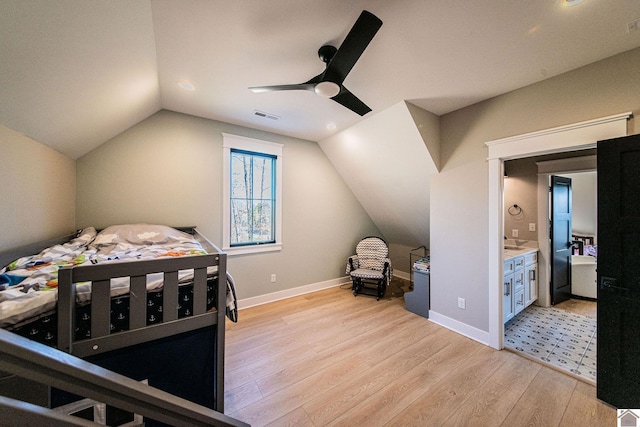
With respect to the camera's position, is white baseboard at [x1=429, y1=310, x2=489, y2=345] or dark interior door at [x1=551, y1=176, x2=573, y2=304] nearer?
white baseboard at [x1=429, y1=310, x2=489, y2=345]

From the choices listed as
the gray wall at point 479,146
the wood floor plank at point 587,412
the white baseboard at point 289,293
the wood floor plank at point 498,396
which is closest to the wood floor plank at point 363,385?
the wood floor plank at point 498,396

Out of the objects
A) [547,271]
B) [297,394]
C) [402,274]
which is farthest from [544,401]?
[402,274]

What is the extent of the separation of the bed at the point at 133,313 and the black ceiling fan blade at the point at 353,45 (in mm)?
1432

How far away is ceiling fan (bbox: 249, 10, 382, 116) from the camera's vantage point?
4.27 ft

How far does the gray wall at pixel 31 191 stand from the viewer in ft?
4.93

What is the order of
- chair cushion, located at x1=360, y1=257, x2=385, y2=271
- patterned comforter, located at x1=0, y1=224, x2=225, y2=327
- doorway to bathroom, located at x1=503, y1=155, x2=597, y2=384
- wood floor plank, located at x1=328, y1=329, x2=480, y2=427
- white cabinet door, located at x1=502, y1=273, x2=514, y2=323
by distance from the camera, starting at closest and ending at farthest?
patterned comforter, located at x1=0, y1=224, x2=225, y2=327 < wood floor plank, located at x1=328, y1=329, x2=480, y2=427 < doorway to bathroom, located at x1=503, y1=155, x2=597, y2=384 < white cabinet door, located at x1=502, y1=273, x2=514, y2=323 < chair cushion, located at x1=360, y1=257, x2=385, y2=271

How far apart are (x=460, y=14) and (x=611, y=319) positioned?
2377mm

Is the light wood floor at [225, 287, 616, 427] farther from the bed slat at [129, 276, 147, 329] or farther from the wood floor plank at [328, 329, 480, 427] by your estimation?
the bed slat at [129, 276, 147, 329]

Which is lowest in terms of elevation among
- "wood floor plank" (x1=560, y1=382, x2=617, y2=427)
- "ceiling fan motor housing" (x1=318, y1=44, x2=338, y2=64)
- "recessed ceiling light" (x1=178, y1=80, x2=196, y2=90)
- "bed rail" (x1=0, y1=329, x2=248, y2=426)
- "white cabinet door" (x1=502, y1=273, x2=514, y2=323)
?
"wood floor plank" (x1=560, y1=382, x2=617, y2=427)

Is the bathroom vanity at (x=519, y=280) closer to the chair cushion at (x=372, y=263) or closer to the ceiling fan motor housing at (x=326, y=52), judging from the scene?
the chair cushion at (x=372, y=263)

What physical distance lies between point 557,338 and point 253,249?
3835mm

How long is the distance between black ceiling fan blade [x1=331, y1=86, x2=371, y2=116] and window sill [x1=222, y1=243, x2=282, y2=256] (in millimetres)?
2308

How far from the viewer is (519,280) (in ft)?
9.79

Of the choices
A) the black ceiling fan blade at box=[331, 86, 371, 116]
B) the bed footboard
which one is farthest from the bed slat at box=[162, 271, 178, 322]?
the black ceiling fan blade at box=[331, 86, 371, 116]
